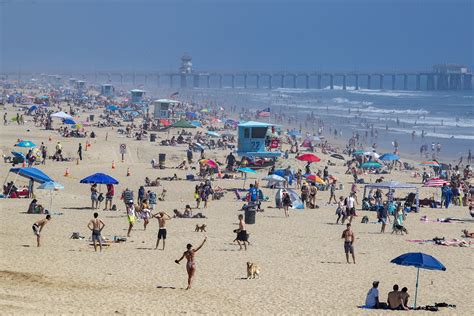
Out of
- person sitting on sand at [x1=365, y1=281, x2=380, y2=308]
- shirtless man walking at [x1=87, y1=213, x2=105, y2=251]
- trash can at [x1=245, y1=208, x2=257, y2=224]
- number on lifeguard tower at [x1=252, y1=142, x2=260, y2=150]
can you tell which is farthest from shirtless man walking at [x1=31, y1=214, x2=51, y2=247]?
number on lifeguard tower at [x1=252, y1=142, x2=260, y2=150]

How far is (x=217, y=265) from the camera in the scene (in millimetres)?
14656

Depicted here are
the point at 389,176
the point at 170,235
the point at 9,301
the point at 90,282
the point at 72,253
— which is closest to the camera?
the point at 9,301

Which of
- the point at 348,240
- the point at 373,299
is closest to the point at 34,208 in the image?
the point at 348,240

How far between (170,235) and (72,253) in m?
2.84

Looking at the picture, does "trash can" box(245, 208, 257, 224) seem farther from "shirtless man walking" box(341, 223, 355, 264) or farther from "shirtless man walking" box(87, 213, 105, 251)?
"shirtless man walking" box(87, 213, 105, 251)

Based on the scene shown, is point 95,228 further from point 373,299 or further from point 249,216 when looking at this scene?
point 373,299

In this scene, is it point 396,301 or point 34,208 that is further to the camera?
point 34,208

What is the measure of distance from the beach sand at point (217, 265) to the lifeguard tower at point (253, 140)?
6115 millimetres

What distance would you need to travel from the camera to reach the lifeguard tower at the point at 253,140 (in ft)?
95.3

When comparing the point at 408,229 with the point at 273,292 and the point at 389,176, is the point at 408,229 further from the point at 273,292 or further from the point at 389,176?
the point at 389,176

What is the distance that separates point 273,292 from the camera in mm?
12719

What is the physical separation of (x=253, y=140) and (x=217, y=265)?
48.2 ft

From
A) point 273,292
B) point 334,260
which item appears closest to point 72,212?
point 334,260

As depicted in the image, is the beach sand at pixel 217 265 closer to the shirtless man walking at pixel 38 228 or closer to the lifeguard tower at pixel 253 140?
the shirtless man walking at pixel 38 228
